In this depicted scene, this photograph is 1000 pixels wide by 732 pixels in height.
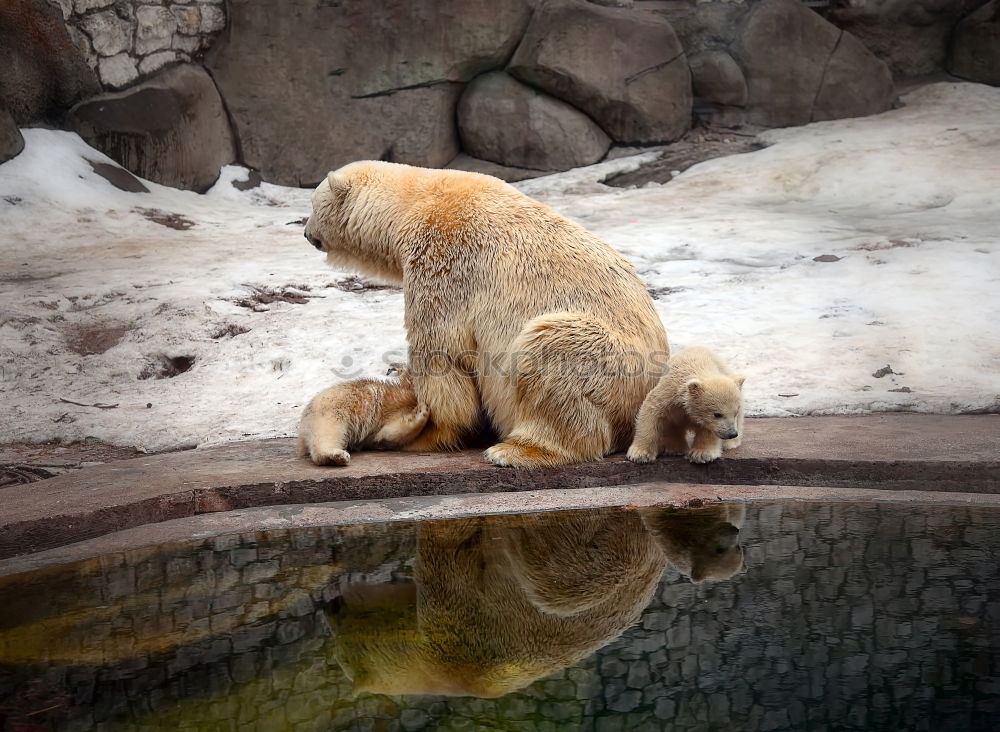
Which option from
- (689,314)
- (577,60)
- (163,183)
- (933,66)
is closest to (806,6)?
(933,66)

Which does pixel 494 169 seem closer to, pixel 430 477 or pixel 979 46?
pixel 979 46

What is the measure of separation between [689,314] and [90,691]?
5147mm

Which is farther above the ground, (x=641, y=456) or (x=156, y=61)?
(x=156, y=61)

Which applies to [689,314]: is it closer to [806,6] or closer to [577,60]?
[577,60]

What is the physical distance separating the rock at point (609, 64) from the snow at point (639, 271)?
73 centimetres

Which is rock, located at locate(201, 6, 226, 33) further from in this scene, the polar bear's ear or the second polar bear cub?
the second polar bear cub

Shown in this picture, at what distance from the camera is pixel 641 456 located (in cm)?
444

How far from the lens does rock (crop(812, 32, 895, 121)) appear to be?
39.8 ft

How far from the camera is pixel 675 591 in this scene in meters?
3.31

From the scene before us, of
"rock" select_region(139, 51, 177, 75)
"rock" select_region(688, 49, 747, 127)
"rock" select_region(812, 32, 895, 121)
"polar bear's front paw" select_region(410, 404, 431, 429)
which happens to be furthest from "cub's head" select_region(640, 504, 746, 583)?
"rock" select_region(812, 32, 895, 121)

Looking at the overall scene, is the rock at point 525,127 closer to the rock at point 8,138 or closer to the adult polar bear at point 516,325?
the rock at point 8,138

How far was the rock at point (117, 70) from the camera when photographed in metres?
10.0

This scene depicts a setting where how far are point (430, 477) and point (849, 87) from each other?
31.7 ft

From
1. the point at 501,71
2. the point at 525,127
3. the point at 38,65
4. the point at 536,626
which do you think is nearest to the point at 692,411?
the point at 536,626
